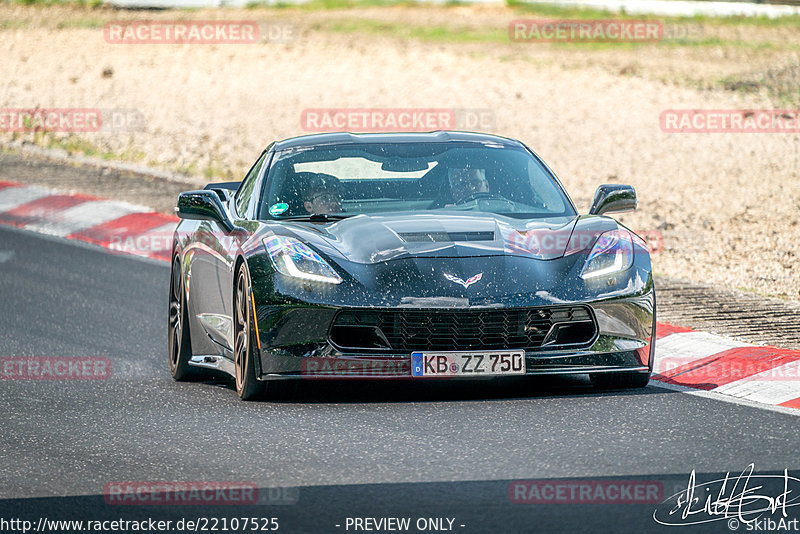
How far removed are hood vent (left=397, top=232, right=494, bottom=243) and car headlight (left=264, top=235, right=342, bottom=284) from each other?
1.46 ft

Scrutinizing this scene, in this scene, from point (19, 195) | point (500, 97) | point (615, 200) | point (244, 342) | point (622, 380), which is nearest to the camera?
point (244, 342)

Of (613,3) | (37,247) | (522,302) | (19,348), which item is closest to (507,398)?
(522,302)

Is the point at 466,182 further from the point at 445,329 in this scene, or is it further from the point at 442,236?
the point at 445,329

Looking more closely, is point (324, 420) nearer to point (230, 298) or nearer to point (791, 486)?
point (230, 298)

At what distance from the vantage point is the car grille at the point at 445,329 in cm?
750

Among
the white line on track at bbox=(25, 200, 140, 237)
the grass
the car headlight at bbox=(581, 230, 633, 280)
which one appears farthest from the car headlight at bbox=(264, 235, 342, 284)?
the grass

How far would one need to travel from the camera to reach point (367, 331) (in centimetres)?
759

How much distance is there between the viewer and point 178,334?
9359mm

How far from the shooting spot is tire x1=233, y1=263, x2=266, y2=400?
7.82 meters

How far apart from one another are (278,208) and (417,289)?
1.49m

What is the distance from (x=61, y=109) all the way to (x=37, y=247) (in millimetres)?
10412
